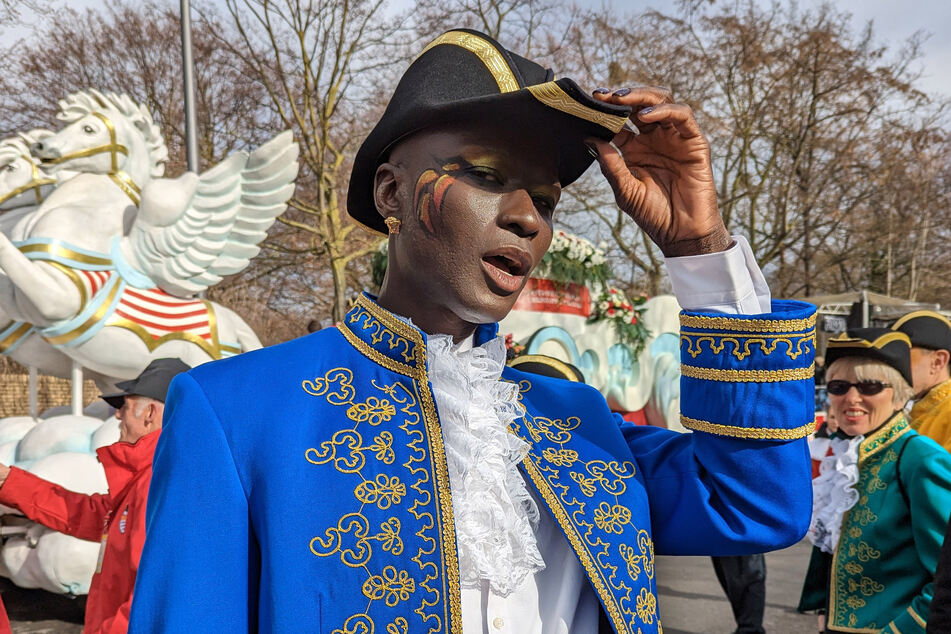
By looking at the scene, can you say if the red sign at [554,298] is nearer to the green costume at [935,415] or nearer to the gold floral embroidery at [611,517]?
the green costume at [935,415]

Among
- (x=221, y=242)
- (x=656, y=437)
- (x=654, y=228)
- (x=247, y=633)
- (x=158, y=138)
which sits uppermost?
(x=158, y=138)

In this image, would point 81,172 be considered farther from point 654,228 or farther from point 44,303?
point 654,228

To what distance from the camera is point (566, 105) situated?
1.38 meters

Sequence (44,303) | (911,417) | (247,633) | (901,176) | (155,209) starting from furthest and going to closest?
(901,176)
(155,209)
(44,303)
(911,417)
(247,633)

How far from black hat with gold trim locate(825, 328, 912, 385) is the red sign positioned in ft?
17.7

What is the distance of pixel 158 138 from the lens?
6.73 meters

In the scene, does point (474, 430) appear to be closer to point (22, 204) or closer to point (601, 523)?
point (601, 523)

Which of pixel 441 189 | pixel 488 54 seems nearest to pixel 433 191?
pixel 441 189

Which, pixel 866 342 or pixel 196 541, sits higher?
pixel 866 342

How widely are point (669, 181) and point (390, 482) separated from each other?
78 centimetres

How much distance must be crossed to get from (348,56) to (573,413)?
45.0 ft

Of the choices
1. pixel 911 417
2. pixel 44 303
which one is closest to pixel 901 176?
pixel 911 417

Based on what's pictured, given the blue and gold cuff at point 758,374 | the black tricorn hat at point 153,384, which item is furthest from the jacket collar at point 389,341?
the black tricorn hat at point 153,384

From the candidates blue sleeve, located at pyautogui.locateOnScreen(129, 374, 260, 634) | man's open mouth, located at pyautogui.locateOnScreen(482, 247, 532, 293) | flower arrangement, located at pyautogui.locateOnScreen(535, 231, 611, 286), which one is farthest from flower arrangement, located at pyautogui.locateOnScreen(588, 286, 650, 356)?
blue sleeve, located at pyautogui.locateOnScreen(129, 374, 260, 634)
